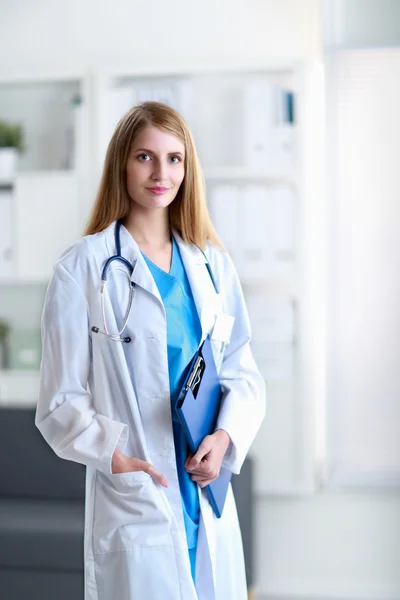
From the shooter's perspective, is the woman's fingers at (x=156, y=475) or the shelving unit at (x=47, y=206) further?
the shelving unit at (x=47, y=206)

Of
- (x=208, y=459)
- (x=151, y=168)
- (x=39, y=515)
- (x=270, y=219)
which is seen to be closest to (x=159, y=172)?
(x=151, y=168)

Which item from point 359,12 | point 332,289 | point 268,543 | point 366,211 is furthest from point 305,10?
point 268,543

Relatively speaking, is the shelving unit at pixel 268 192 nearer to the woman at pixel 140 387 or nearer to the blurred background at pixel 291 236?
the blurred background at pixel 291 236

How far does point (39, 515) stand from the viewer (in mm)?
2785

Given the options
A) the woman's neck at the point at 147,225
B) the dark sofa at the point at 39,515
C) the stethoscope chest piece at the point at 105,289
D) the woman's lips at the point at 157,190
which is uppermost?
the woman's lips at the point at 157,190

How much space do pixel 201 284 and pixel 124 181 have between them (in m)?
0.24

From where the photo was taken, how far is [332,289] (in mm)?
2953

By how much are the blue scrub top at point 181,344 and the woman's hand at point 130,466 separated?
8 centimetres

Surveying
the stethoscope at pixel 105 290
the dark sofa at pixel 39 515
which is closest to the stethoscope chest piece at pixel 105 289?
the stethoscope at pixel 105 290

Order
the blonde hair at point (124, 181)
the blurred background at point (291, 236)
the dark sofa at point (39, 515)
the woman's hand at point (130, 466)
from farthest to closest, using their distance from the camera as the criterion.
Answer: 1. the blurred background at point (291, 236)
2. the dark sofa at point (39, 515)
3. the blonde hair at point (124, 181)
4. the woman's hand at point (130, 466)

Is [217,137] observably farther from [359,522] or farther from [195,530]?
[195,530]

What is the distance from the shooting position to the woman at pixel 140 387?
1.28m

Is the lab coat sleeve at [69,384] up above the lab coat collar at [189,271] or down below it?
below

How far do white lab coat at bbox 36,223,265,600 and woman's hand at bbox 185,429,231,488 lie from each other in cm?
3
